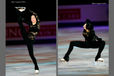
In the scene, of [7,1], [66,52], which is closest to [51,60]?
[66,52]

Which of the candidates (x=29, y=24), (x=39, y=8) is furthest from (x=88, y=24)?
(x=29, y=24)

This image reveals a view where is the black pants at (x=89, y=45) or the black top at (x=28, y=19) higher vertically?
the black top at (x=28, y=19)

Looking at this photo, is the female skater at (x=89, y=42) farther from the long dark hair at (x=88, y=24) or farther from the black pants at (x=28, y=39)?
the black pants at (x=28, y=39)

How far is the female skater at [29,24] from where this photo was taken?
6352mm

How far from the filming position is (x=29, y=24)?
638 centimetres

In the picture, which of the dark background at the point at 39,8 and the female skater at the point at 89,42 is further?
the female skater at the point at 89,42

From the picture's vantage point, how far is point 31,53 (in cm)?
636

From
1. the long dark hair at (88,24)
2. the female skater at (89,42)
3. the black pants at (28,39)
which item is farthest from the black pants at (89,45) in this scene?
the black pants at (28,39)

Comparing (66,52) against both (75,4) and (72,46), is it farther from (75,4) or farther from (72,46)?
(75,4)

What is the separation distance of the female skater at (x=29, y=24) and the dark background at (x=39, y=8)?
0.07 metres

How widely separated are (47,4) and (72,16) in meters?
0.44

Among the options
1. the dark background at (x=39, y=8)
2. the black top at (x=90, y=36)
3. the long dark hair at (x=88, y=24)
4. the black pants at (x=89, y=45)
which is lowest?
the black pants at (x=89, y=45)

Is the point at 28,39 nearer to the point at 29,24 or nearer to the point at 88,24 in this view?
the point at 29,24

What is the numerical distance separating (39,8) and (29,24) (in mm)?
280
